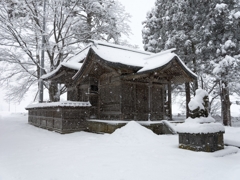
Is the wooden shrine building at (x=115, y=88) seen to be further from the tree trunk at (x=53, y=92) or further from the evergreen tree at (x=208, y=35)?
the evergreen tree at (x=208, y=35)

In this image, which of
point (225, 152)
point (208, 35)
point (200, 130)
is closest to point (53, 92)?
point (208, 35)

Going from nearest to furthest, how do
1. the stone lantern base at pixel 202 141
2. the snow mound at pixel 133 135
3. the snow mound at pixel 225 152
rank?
the snow mound at pixel 225 152
the stone lantern base at pixel 202 141
the snow mound at pixel 133 135

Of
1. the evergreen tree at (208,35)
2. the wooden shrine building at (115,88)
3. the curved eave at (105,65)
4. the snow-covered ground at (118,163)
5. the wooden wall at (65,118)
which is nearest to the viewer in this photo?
the snow-covered ground at (118,163)

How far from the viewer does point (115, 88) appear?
39.2 feet

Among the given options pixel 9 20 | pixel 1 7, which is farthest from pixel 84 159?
pixel 1 7

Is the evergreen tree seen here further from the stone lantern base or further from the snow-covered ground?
the stone lantern base

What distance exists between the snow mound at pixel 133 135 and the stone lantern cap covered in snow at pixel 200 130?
5.82ft

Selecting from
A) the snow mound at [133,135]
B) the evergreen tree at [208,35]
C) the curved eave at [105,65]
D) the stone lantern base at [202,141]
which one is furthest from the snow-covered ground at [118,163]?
the evergreen tree at [208,35]

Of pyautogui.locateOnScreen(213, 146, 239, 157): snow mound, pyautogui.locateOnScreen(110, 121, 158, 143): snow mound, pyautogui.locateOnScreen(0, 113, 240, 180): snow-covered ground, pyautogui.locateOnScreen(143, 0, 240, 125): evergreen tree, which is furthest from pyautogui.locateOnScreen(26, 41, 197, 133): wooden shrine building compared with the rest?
pyautogui.locateOnScreen(143, 0, 240, 125): evergreen tree

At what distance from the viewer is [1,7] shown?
17.0 m

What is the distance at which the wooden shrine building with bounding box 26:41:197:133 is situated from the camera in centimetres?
1086

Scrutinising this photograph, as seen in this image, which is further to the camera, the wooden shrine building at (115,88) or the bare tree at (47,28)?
the bare tree at (47,28)

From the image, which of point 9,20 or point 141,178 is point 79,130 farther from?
point 9,20

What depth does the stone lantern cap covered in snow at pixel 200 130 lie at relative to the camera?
6418 millimetres
